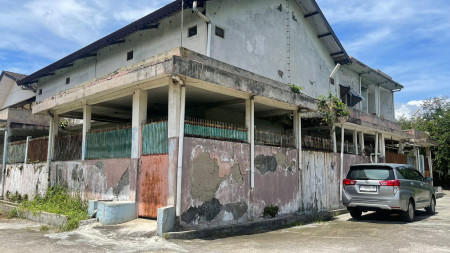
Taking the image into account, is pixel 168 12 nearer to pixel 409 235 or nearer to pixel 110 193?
pixel 110 193

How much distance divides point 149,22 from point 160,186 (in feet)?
25.1

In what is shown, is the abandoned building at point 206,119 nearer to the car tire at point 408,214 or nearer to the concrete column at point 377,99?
the car tire at point 408,214

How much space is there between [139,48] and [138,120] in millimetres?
6618

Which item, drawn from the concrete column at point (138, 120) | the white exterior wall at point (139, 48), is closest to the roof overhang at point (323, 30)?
the white exterior wall at point (139, 48)

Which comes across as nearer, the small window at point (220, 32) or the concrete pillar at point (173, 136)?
the concrete pillar at point (173, 136)

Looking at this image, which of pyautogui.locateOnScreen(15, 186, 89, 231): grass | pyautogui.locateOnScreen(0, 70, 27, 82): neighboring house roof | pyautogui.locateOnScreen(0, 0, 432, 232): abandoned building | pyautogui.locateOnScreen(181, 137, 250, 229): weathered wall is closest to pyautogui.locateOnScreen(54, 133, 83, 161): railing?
pyautogui.locateOnScreen(0, 0, 432, 232): abandoned building

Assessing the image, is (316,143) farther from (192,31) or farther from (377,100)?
(377,100)

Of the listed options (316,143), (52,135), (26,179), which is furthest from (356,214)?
(26,179)

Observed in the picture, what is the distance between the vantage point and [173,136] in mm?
7805

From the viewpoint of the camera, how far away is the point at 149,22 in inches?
527

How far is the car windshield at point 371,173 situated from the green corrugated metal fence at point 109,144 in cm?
660

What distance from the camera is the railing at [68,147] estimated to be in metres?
11.5

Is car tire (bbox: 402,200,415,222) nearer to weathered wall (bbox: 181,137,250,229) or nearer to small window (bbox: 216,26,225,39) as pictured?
weathered wall (bbox: 181,137,250,229)

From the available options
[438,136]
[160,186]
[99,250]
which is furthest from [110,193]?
[438,136]
